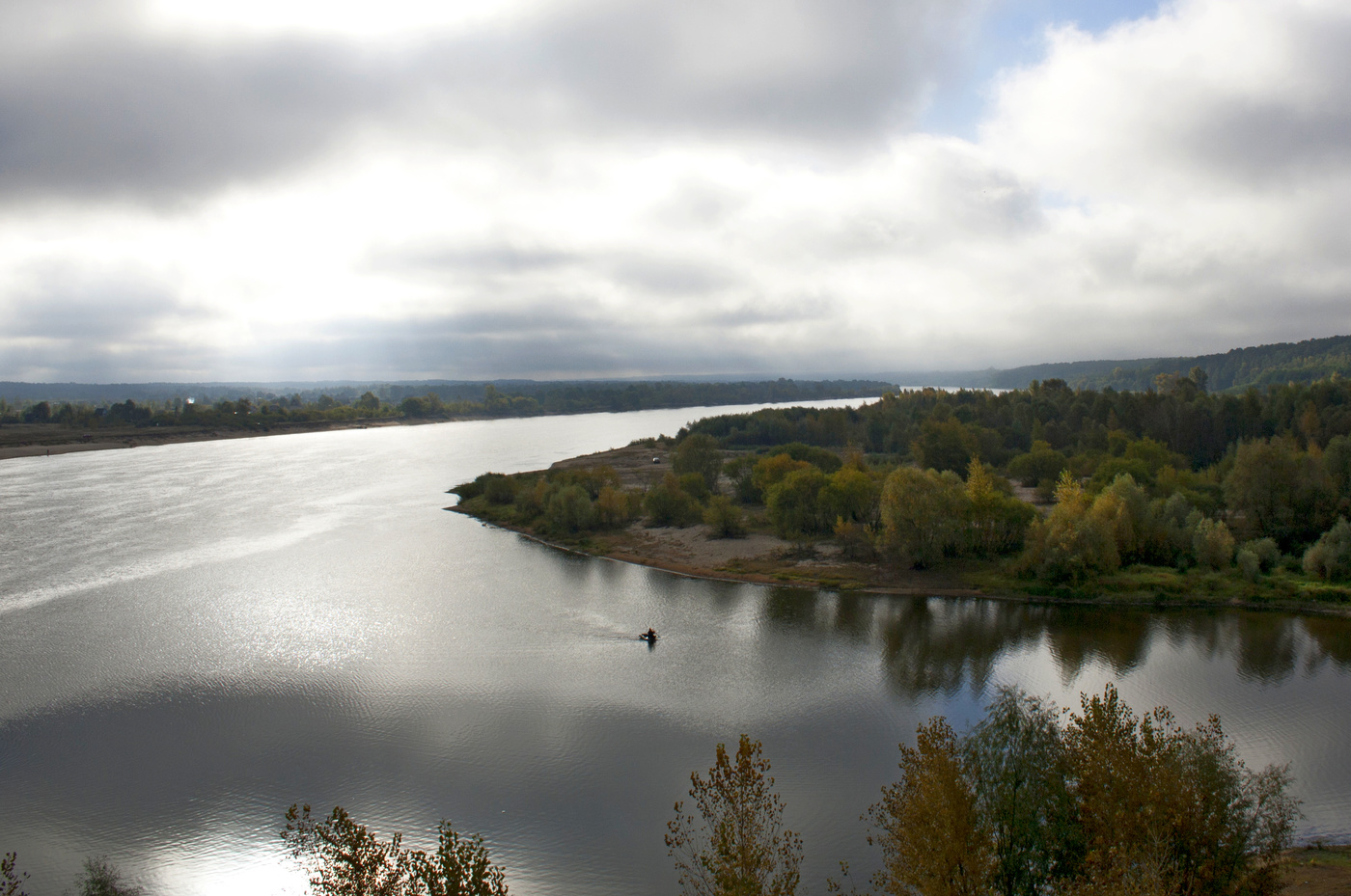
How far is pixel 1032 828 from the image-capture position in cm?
1191

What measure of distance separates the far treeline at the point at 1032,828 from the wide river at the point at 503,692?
4.80 m

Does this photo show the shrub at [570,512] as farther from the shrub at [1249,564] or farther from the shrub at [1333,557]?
the shrub at [1333,557]

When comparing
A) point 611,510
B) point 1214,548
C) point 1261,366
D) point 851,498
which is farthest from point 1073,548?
point 1261,366

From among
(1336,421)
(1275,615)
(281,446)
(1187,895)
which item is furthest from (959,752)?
(281,446)

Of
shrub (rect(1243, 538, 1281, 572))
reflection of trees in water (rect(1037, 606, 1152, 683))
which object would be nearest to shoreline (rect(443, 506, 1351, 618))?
reflection of trees in water (rect(1037, 606, 1152, 683))

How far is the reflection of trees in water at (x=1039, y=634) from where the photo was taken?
86.8 ft

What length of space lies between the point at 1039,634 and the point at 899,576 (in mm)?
8837

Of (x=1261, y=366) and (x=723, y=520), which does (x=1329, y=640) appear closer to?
(x=723, y=520)

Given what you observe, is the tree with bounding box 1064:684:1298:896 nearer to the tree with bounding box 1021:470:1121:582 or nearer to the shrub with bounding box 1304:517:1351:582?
the tree with bounding box 1021:470:1121:582

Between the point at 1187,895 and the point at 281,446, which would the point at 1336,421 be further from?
the point at 281,446

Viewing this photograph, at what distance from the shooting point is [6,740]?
70.4 ft

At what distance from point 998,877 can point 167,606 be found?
115 feet

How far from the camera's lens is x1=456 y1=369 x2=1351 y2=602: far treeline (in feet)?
118

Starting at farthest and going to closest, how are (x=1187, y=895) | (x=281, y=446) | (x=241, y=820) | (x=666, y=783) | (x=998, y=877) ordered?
(x=281, y=446)
(x=666, y=783)
(x=241, y=820)
(x=998, y=877)
(x=1187, y=895)
